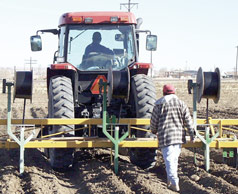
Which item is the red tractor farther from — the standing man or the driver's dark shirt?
the standing man

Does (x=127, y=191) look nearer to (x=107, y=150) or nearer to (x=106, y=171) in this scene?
(x=106, y=171)

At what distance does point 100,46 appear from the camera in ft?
28.9

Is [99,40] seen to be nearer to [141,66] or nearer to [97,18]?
[97,18]

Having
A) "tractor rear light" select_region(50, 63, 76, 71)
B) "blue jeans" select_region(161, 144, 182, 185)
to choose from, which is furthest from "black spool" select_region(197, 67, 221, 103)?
"tractor rear light" select_region(50, 63, 76, 71)

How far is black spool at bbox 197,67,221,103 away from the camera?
287 inches

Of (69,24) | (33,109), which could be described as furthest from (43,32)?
(33,109)

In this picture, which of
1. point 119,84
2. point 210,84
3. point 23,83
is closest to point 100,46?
point 119,84

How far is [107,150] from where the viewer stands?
9555 millimetres

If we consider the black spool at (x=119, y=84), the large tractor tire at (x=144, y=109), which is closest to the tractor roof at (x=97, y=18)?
the large tractor tire at (x=144, y=109)

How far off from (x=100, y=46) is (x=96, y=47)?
0.26ft

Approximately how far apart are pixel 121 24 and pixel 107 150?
2399 mm

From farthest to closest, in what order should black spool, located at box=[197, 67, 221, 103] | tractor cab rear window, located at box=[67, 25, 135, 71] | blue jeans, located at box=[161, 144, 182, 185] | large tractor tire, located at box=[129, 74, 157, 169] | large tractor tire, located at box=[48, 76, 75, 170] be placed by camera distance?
tractor cab rear window, located at box=[67, 25, 135, 71] → large tractor tire, located at box=[129, 74, 157, 169] → large tractor tire, located at box=[48, 76, 75, 170] → black spool, located at box=[197, 67, 221, 103] → blue jeans, located at box=[161, 144, 182, 185]

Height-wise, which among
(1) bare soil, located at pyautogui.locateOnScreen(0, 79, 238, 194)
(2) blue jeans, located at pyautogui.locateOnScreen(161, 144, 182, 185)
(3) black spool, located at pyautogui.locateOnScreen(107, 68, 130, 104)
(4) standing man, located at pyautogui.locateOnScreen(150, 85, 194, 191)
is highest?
(3) black spool, located at pyautogui.locateOnScreen(107, 68, 130, 104)

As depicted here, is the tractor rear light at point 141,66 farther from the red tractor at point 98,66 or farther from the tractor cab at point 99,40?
the tractor cab at point 99,40
